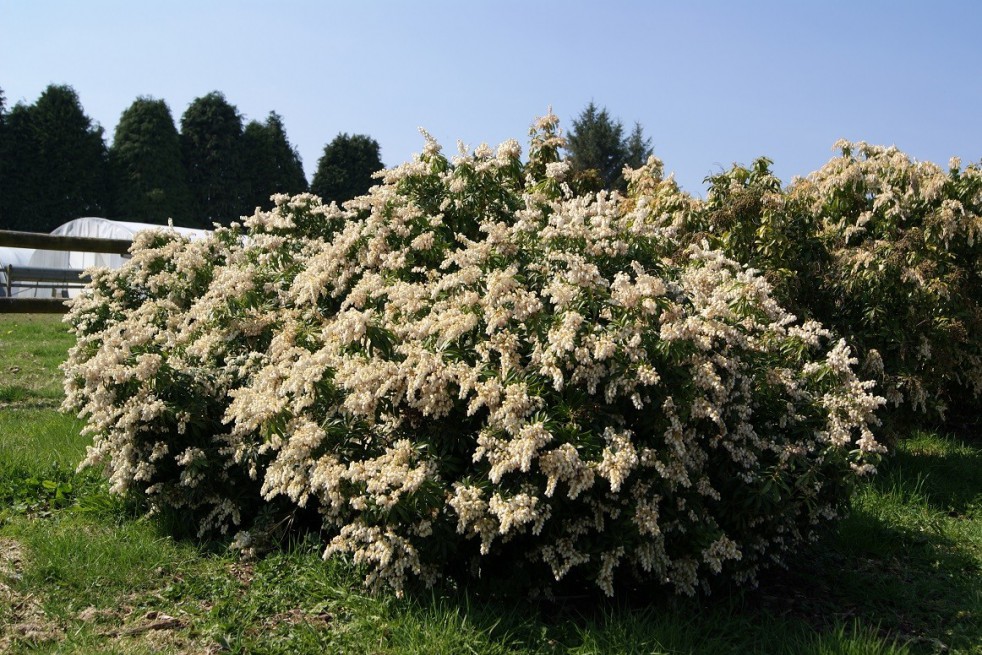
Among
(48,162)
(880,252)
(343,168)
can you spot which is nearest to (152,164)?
(48,162)

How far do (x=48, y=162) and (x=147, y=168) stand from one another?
15.1 feet

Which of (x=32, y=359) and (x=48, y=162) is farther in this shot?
(x=48, y=162)

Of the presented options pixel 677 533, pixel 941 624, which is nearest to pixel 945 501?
pixel 941 624

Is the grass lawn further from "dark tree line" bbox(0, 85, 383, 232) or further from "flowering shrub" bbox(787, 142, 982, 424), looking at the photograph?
"dark tree line" bbox(0, 85, 383, 232)

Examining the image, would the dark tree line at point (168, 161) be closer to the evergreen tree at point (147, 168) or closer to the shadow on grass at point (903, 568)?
the evergreen tree at point (147, 168)

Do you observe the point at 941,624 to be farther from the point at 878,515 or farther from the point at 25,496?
the point at 25,496

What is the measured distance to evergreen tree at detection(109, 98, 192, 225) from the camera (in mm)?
43250

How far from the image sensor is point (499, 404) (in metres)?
3.55

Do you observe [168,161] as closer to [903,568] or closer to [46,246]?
[46,246]

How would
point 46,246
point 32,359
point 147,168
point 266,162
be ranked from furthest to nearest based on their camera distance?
point 266,162 < point 147,168 < point 32,359 < point 46,246

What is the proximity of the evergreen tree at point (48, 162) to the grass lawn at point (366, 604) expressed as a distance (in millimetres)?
41115

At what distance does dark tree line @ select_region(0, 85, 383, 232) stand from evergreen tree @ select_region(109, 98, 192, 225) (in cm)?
5

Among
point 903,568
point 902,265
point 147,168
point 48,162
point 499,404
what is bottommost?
point 903,568

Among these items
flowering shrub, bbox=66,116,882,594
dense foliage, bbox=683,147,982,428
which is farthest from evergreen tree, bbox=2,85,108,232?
dense foliage, bbox=683,147,982,428
